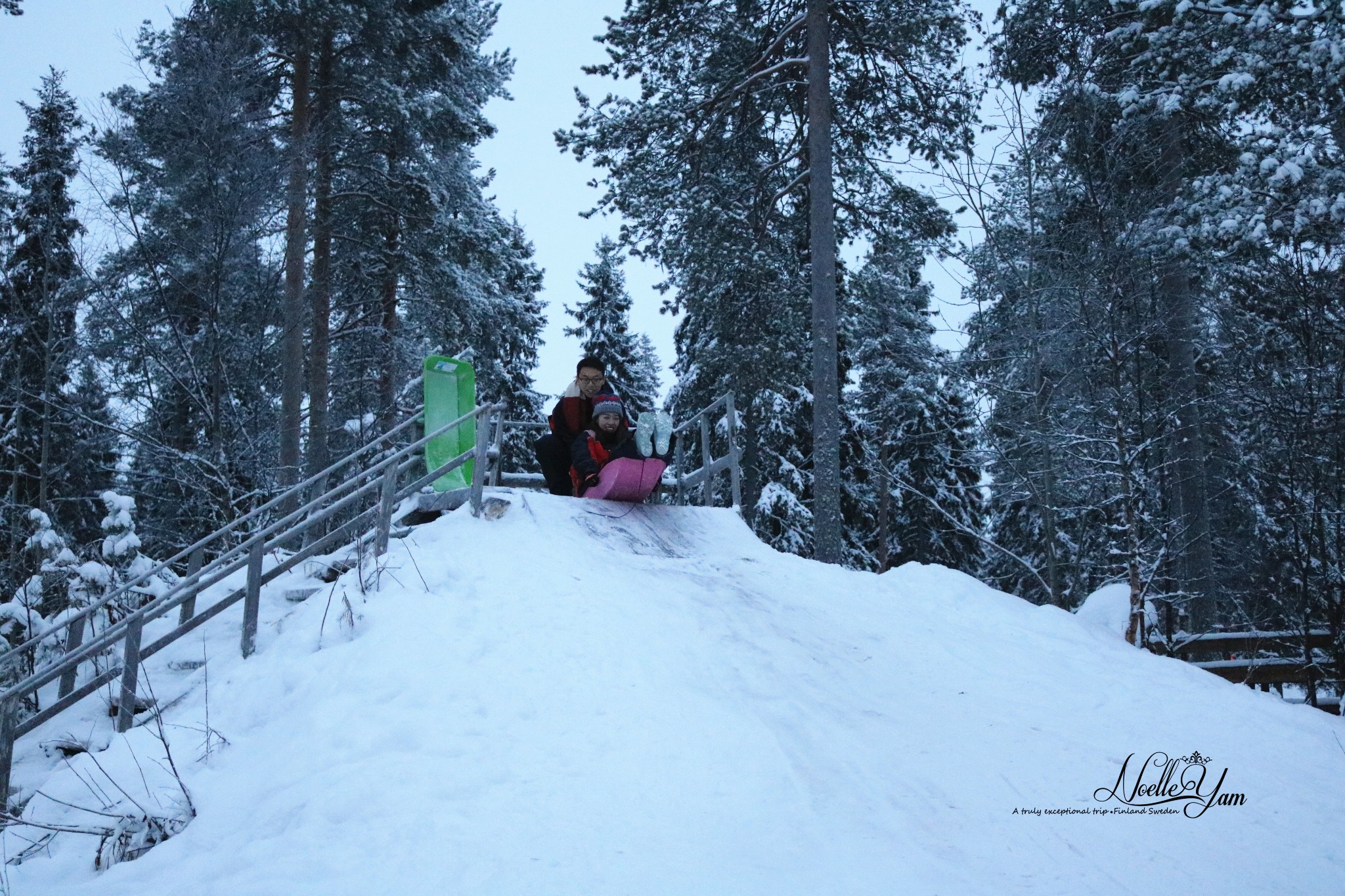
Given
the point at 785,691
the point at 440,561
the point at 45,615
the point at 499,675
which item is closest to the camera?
the point at 499,675

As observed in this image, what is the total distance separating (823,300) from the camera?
12758 millimetres

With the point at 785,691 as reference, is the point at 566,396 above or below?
above

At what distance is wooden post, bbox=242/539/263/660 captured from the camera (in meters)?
6.77

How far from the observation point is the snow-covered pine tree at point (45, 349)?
13.8 m

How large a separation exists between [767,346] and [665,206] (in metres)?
2.58

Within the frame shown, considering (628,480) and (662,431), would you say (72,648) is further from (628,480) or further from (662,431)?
(662,431)

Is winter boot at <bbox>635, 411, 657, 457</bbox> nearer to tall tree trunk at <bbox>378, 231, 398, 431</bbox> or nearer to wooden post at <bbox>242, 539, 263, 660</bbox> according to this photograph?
wooden post at <bbox>242, 539, 263, 660</bbox>

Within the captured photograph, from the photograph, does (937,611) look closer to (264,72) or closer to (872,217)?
(872,217)

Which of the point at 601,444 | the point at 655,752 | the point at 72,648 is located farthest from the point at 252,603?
the point at 601,444

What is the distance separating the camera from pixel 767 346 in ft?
46.9

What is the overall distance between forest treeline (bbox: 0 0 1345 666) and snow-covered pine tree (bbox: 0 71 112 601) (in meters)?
0.17

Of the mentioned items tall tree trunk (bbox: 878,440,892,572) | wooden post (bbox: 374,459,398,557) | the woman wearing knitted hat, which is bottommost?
tall tree trunk (bbox: 878,440,892,572)

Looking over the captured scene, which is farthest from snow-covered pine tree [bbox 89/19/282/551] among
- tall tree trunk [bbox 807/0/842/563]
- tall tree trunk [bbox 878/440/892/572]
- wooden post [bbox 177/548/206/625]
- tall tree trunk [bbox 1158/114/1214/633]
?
tall tree trunk [bbox 878/440/892/572]

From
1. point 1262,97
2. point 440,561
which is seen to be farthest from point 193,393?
point 1262,97
